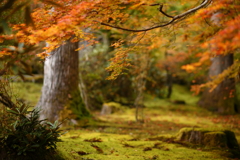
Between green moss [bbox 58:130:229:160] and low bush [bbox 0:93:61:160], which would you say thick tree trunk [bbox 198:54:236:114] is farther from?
low bush [bbox 0:93:61:160]

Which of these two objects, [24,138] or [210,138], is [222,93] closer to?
[210,138]

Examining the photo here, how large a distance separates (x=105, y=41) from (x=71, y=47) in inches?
235

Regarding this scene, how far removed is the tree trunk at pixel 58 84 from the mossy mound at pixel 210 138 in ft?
8.48

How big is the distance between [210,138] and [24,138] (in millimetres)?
3093

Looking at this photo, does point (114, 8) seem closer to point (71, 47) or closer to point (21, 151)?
point (21, 151)

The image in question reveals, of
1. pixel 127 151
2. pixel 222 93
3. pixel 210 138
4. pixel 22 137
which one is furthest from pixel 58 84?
pixel 222 93

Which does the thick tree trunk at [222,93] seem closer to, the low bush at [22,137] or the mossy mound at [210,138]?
the mossy mound at [210,138]

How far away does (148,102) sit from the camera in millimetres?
12250

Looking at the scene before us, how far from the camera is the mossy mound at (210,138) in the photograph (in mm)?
3697

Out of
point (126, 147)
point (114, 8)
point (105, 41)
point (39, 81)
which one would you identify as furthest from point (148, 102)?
point (114, 8)

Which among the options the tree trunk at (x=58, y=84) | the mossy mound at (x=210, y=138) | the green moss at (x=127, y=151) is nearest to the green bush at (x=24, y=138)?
the green moss at (x=127, y=151)

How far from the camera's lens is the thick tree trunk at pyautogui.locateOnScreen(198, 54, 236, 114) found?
8.71m

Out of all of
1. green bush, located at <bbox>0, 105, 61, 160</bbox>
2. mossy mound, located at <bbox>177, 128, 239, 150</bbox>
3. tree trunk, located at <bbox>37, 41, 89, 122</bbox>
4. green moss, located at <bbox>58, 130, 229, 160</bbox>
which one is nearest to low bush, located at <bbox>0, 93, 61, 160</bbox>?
green bush, located at <bbox>0, 105, 61, 160</bbox>

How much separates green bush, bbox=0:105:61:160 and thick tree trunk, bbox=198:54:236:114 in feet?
26.5
